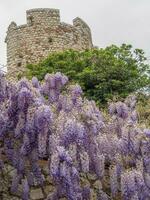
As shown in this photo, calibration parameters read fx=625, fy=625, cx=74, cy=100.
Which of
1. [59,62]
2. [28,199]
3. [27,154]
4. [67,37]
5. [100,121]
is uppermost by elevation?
[67,37]

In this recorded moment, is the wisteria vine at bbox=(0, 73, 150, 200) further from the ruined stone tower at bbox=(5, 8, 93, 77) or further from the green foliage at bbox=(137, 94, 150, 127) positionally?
the ruined stone tower at bbox=(5, 8, 93, 77)

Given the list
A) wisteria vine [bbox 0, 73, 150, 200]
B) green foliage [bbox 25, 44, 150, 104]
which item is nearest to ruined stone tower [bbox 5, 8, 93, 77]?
green foliage [bbox 25, 44, 150, 104]

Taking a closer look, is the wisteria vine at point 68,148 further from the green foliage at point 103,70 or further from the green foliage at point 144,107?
the green foliage at point 103,70

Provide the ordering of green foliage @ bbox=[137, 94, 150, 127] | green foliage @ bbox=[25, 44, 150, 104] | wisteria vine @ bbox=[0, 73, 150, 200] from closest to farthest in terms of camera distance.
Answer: wisteria vine @ bbox=[0, 73, 150, 200]
green foliage @ bbox=[137, 94, 150, 127]
green foliage @ bbox=[25, 44, 150, 104]

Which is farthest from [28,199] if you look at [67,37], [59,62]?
[67,37]

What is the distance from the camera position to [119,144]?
7.70 meters

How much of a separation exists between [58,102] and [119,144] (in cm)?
110

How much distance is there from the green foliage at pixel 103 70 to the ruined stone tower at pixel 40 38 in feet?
12.6

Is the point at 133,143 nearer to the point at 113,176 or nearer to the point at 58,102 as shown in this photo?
the point at 113,176

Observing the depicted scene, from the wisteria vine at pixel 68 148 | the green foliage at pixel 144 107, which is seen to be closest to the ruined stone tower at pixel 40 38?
the green foliage at pixel 144 107

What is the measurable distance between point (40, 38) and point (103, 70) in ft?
22.9

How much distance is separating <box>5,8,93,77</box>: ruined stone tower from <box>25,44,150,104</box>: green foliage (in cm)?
384

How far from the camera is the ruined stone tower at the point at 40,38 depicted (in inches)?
932

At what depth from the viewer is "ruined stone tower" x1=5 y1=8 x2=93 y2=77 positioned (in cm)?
2367
